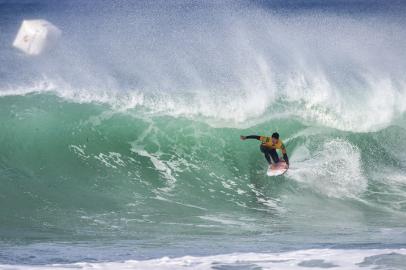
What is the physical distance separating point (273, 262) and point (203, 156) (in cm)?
672

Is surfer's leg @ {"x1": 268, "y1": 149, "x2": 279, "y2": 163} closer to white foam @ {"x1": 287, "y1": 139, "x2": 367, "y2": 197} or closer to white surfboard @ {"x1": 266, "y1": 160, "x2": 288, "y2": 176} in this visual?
white surfboard @ {"x1": 266, "y1": 160, "x2": 288, "y2": 176}

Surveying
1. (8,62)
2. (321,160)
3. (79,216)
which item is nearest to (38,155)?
(79,216)

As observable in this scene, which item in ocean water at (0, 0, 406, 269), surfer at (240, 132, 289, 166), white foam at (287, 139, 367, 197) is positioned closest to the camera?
ocean water at (0, 0, 406, 269)

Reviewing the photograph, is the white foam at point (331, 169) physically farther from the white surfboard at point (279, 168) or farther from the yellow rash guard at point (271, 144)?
the yellow rash guard at point (271, 144)

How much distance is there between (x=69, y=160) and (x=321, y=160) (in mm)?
5132

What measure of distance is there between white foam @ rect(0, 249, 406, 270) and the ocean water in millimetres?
35

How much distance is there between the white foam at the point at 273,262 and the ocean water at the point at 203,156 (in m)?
0.04

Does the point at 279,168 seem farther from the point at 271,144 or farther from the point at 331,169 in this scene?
the point at 331,169

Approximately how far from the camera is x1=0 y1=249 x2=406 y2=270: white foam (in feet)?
27.2

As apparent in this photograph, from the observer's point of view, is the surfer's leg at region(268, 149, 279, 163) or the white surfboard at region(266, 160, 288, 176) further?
the white surfboard at region(266, 160, 288, 176)

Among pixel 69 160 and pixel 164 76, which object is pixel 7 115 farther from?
pixel 164 76

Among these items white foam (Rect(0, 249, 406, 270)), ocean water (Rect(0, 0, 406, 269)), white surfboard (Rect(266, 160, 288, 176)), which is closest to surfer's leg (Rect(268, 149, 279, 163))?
white surfboard (Rect(266, 160, 288, 176))

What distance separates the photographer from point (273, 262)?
28.1 ft

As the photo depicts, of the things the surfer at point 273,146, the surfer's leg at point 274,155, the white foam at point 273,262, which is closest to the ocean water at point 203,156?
the white foam at point 273,262
